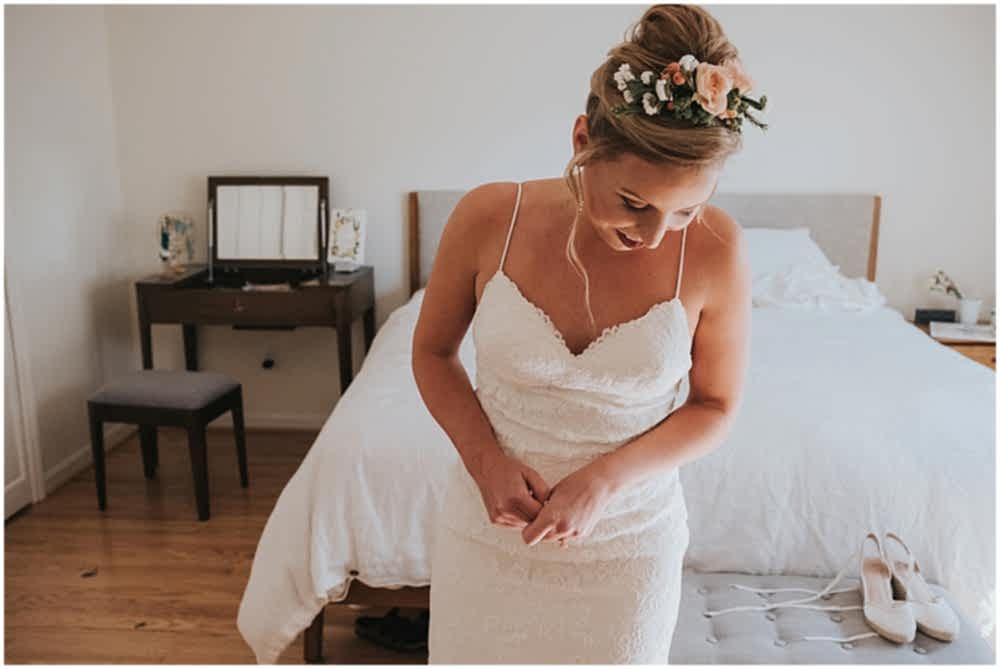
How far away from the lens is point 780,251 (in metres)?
3.49

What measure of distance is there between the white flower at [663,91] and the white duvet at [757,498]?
4.09 feet

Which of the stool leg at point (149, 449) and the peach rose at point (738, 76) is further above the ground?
the peach rose at point (738, 76)

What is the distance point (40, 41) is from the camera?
3.28 metres

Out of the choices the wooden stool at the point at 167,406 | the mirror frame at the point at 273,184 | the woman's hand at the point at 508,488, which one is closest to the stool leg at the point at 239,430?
the wooden stool at the point at 167,406

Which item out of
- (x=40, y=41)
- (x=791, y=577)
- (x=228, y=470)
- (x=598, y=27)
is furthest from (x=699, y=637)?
(x=40, y=41)

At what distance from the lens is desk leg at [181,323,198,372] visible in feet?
13.0

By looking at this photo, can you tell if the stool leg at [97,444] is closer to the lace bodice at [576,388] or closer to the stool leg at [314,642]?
the stool leg at [314,642]

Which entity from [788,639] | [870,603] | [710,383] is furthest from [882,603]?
[710,383]

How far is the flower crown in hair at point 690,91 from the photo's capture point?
93 centimetres

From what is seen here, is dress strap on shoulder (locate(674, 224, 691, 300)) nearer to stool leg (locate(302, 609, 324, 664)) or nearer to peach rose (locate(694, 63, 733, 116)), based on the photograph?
peach rose (locate(694, 63, 733, 116))

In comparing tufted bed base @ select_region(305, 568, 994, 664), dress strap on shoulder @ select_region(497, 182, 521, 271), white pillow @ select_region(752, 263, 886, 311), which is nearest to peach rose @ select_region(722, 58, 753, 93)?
dress strap on shoulder @ select_region(497, 182, 521, 271)

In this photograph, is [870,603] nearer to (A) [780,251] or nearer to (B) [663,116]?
(B) [663,116]

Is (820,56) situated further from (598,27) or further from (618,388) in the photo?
(618,388)

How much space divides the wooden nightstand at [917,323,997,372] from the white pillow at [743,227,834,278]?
558 millimetres
